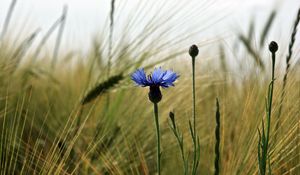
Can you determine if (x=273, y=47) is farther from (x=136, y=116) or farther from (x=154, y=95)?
(x=136, y=116)

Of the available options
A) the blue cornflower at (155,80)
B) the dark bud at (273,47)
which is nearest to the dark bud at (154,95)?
the blue cornflower at (155,80)

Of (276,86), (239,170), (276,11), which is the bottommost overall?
(239,170)

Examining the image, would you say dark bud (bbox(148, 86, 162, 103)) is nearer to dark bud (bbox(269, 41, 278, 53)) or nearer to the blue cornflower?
the blue cornflower

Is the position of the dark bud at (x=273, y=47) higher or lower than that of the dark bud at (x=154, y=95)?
higher

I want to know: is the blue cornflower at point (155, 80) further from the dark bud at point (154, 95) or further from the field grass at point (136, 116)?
the field grass at point (136, 116)

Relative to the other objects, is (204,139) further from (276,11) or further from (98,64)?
(276,11)

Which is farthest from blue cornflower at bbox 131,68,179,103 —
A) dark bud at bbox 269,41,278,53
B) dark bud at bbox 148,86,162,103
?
dark bud at bbox 269,41,278,53

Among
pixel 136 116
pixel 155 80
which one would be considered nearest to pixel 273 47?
pixel 155 80

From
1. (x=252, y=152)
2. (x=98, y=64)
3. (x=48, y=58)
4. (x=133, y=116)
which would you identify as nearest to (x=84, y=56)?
(x=48, y=58)
